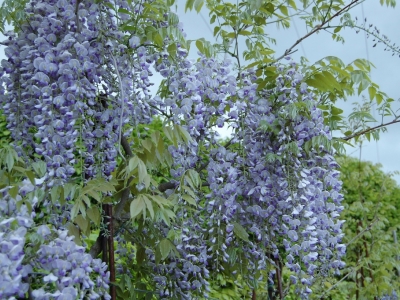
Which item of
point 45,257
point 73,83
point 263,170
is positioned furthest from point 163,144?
point 45,257

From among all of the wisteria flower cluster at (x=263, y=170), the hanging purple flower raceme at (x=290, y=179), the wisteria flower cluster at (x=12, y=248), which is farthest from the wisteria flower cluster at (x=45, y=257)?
the hanging purple flower raceme at (x=290, y=179)

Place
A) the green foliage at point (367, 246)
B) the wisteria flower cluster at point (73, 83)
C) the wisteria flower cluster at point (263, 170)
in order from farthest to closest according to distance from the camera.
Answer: the green foliage at point (367, 246)
the wisteria flower cluster at point (263, 170)
the wisteria flower cluster at point (73, 83)

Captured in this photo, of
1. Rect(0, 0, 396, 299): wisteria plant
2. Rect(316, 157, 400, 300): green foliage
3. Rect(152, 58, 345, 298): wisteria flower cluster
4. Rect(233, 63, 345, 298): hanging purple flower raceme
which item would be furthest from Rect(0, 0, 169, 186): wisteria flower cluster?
Rect(316, 157, 400, 300): green foliage

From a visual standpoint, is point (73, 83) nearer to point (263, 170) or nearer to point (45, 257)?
point (45, 257)

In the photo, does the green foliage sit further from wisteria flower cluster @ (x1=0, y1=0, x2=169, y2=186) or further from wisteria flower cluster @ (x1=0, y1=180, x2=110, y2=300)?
wisteria flower cluster @ (x1=0, y1=180, x2=110, y2=300)

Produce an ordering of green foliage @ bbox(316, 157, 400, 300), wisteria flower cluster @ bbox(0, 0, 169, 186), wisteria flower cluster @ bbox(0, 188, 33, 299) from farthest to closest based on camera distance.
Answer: green foliage @ bbox(316, 157, 400, 300), wisteria flower cluster @ bbox(0, 0, 169, 186), wisteria flower cluster @ bbox(0, 188, 33, 299)

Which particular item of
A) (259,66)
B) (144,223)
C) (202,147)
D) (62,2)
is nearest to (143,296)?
(144,223)

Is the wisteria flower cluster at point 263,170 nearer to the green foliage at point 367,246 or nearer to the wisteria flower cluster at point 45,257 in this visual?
the green foliage at point 367,246

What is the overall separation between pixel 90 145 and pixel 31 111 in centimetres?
29

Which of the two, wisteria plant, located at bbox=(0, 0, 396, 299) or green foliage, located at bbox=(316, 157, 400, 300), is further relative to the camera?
green foliage, located at bbox=(316, 157, 400, 300)

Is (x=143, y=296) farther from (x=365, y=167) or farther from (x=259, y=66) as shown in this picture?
(x=365, y=167)

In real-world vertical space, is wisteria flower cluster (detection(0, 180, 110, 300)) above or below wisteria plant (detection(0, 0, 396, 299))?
below

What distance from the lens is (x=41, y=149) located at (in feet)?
6.38

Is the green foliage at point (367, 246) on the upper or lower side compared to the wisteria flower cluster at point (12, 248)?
upper
